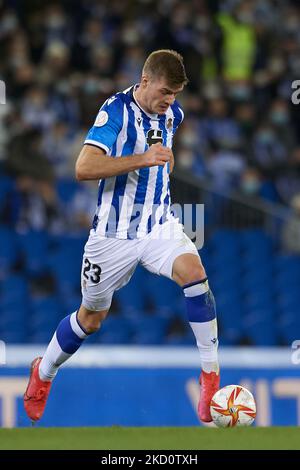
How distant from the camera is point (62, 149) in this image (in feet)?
45.2

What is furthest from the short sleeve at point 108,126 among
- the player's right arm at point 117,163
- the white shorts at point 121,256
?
the white shorts at point 121,256

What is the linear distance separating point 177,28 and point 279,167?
8.16 ft

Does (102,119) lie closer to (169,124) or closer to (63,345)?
(169,124)

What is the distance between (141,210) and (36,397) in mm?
1421

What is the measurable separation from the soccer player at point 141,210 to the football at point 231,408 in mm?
67

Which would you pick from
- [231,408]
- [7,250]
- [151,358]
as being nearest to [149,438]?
[231,408]

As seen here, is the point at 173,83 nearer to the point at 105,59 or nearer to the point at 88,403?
the point at 88,403

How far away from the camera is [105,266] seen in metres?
7.42

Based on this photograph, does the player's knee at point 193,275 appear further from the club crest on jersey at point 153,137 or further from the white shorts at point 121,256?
the club crest on jersey at point 153,137

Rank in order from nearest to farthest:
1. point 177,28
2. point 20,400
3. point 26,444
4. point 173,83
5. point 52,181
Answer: point 26,444
point 173,83
point 20,400
point 52,181
point 177,28

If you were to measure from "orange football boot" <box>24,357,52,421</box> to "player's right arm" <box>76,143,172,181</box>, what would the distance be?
153 cm

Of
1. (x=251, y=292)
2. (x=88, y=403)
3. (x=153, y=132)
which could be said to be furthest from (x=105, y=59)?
(x=153, y=132)

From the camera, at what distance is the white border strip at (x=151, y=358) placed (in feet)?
34.9

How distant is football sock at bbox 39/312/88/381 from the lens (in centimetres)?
767
